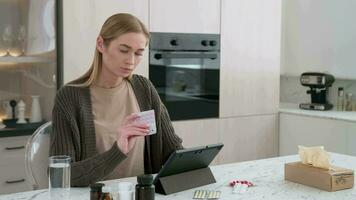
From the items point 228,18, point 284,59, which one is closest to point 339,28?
point 284,59

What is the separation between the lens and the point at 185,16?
3604 mm

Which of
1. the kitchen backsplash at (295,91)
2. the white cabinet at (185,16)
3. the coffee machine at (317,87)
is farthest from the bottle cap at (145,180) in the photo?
the kitchen backsplash at (295,91)

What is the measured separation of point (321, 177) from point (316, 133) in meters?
2.07

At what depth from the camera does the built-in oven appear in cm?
352

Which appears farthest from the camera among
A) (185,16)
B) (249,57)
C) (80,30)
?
(249,57)

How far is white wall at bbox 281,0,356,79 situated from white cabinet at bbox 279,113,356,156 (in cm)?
49

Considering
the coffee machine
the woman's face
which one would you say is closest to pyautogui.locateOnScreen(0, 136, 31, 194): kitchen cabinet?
the woman's face

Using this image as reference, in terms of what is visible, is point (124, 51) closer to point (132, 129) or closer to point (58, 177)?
point (132, 129)

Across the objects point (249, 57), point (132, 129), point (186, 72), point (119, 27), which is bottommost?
point (132, 129)

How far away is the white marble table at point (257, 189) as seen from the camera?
5.49ft

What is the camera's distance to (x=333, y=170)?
1828 millimetres

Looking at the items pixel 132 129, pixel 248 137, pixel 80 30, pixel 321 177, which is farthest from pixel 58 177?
pixel 248 137

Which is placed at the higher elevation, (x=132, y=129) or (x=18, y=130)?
(x=132, y=129)

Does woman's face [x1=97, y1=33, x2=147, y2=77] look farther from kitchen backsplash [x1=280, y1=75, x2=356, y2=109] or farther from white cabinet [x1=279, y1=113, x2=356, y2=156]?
kitchen backsplash [x1=280, y1=75, x2=356, y2=109]
